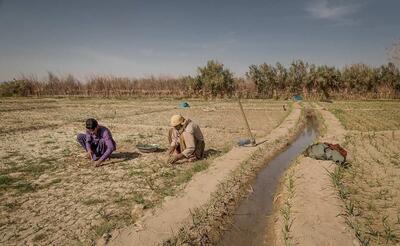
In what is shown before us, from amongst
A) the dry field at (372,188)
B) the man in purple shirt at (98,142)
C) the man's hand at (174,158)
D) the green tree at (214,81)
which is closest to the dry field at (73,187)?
the man's hand at (174,158)

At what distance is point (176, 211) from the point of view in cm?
466

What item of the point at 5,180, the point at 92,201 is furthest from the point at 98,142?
the point at 92,201

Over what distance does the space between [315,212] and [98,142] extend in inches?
198

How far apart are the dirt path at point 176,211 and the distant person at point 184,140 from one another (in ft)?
2.00

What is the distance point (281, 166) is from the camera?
7.96m

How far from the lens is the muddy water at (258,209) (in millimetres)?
4285

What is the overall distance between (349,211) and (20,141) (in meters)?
10.2

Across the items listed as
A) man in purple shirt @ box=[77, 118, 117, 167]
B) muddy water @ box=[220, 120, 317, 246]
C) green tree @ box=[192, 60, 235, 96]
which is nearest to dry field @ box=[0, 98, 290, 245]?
man in purple shirt @ box=[77, 118, 117, 167]

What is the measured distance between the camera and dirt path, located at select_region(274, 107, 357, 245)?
12.8ft

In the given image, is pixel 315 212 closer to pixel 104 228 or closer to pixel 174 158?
pixel 104 228

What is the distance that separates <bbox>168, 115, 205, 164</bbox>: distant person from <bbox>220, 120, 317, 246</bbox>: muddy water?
5.50ft

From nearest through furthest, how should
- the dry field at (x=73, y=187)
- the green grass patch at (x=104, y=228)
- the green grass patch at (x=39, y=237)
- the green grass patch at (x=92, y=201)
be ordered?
the green grass patch at (x=39, y=237) → the green grass patch at (x=104, y=228) → the dry field at (x=73, y=187) → the green grass patch at (x=92, y=201)

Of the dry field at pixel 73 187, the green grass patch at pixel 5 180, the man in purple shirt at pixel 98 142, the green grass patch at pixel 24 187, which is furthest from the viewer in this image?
the man in purple shirt at pixel 98 142

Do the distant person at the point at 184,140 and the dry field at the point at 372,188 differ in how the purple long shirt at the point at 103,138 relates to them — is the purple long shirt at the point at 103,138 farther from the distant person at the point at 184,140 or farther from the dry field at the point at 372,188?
the dry field at the point at 372,188
